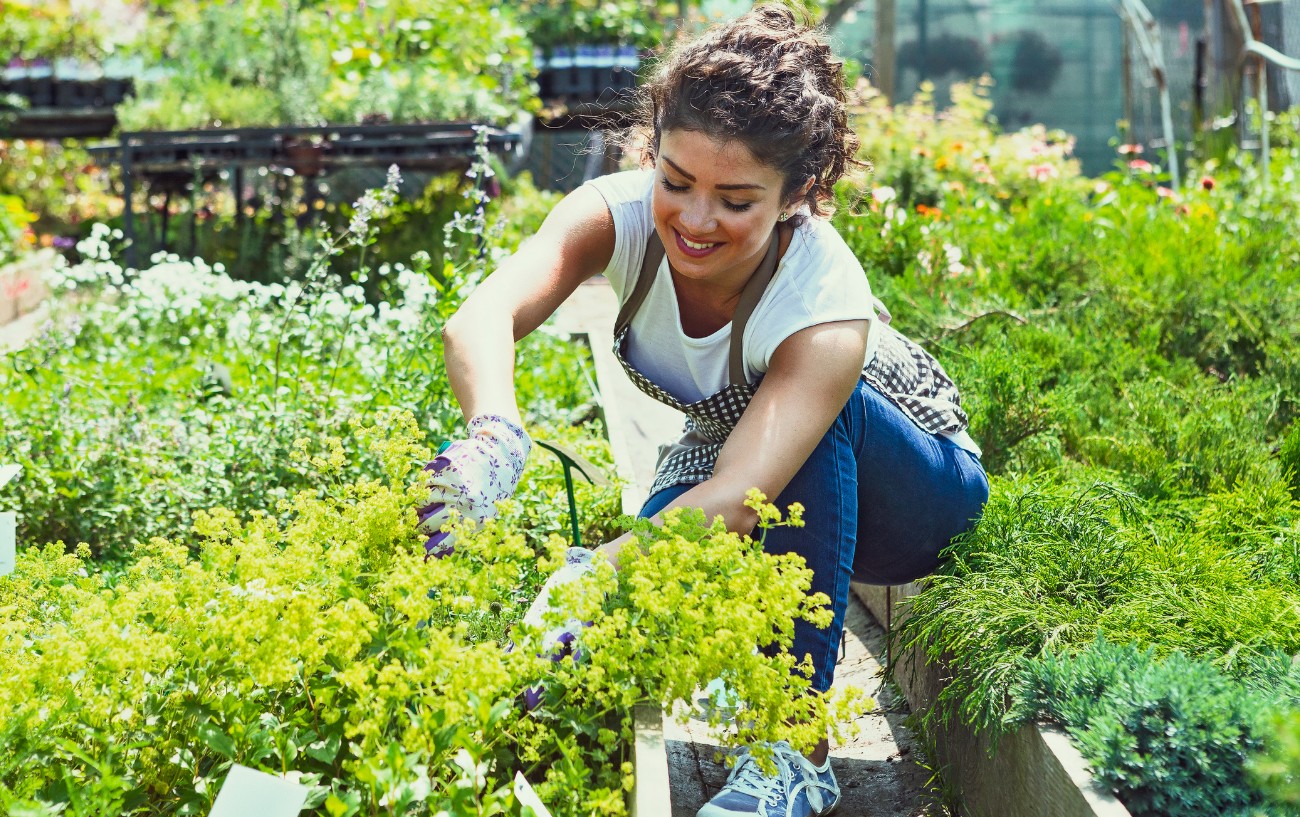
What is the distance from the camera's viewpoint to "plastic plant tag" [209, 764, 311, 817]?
4.18ft

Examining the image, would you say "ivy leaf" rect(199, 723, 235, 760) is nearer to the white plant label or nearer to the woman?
the woman

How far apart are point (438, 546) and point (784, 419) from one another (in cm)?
53

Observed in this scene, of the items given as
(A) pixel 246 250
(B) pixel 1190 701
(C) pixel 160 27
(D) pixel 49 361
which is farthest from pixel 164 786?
(C) pixel 160 27

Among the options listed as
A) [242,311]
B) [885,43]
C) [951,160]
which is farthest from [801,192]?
[885,43]

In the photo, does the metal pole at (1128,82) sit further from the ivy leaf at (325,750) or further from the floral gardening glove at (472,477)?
the ivy leaf at (325,750)

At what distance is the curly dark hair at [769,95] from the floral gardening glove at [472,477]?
21.3 inches

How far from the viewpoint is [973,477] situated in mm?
2217

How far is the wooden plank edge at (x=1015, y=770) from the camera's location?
1.57 meters

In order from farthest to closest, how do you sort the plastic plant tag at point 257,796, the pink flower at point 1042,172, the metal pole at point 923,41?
1. the metal pole at point 923,41
2. the pink flower at point 1042,172
3. the plastic plant tag at point 257,796

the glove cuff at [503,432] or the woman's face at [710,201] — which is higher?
the woman's face at [710,201]

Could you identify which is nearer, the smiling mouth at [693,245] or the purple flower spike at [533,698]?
the purple flower spike at [533,698]

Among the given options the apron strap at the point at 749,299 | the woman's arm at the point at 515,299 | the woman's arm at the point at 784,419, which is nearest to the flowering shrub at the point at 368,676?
the woman's arm at the point at 784,419

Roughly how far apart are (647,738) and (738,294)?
798mm

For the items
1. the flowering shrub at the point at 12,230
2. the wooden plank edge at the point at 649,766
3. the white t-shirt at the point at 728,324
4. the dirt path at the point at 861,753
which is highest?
the white t-shirt at the point at 728,324
